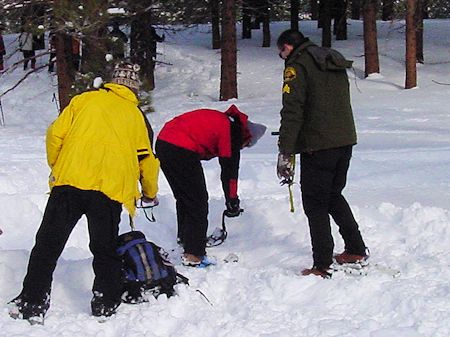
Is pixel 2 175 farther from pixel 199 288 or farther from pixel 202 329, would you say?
pixel 202 329

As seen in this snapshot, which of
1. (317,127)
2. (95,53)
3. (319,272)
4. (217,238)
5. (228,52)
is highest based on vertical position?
(95,53)

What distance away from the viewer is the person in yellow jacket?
418 cm

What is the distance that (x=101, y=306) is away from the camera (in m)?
4.29

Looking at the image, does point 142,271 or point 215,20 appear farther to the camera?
point 215,20

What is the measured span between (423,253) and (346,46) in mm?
20377

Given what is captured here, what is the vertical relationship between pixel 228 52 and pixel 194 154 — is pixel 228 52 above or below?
above

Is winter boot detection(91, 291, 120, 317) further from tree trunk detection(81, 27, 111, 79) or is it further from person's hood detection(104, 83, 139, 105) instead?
tree trunk detection(81, 27, 111, 79)

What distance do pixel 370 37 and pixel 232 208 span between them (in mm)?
13724

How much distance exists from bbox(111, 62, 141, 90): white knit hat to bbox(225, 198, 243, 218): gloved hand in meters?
1.94

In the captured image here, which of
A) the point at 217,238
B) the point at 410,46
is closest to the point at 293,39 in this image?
the point at 217,238

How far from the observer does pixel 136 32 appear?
60.4 feet

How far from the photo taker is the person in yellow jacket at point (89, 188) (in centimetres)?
418

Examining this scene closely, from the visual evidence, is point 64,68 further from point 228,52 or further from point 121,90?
point 121,90

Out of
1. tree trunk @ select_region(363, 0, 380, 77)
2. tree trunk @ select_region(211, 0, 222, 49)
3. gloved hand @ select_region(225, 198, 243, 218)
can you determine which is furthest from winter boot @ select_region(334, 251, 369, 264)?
tree trunk @ select_region(211, 0, 222, 49)
